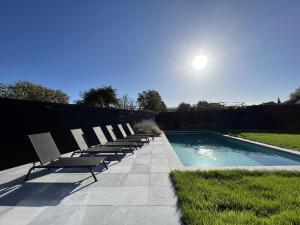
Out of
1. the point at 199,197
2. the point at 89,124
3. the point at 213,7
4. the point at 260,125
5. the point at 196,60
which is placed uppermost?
the point at 213,7

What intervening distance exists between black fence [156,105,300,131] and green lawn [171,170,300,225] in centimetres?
1912

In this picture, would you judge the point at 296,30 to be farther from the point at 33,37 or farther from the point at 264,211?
the point at 33,37

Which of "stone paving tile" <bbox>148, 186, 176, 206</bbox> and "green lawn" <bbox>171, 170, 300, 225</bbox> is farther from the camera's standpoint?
"stone paving tile" <bbox>148, 186, 176, 206</bbox>

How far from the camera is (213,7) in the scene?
925 centimetres

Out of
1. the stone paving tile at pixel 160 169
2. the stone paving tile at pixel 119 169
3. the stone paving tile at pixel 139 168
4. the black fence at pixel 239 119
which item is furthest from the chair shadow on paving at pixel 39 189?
the black fence at pixel 239 119

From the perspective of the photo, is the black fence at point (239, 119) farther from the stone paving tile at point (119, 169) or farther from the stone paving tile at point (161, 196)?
the stone paving tile at point (161, 196)

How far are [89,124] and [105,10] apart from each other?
5.19m

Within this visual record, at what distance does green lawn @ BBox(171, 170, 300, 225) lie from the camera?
2.85 m

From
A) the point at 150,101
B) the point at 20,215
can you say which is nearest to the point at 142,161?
the point at 20,215

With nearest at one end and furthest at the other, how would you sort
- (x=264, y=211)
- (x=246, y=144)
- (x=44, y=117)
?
1. (x=264, y=211)
2. (x=44, y=117)
3. (x=246, y=144)

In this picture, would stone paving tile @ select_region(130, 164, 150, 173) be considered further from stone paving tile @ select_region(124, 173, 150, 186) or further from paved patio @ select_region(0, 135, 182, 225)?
stone paving tile @ select_region(124, 173, 150, 186)

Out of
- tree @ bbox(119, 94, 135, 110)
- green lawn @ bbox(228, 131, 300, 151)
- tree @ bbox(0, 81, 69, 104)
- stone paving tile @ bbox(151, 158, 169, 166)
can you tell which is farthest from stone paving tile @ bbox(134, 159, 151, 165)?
tree @ bbox(119, 94, 135, 110)

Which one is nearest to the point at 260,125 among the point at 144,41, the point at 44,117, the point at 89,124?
the point at 144,41

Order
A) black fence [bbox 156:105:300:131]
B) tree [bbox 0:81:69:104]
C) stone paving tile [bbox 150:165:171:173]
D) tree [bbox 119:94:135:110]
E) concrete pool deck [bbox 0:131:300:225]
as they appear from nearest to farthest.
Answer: concrete pool deck [bbox 0:131:300:225] → stone paving tile [bbox 150:165:171:173] → black fence [bbox 156:105:300:131] → tree [bbox 0:81:69:104] → tree [bbox 119:94:135:110]
